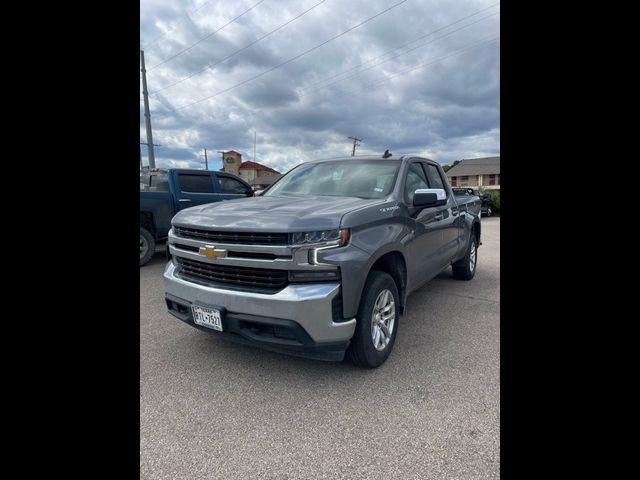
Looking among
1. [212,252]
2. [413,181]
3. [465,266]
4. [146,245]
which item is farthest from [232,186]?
[212,252]

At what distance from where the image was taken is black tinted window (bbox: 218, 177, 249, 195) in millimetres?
8203

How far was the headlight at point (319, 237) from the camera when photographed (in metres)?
2.46

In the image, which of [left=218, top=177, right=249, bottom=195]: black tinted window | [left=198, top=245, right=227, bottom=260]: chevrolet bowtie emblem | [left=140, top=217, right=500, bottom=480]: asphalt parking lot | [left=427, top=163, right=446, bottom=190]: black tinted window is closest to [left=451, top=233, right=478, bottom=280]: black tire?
[left=427, top=163, right=446, bottom=190]: black tinted window

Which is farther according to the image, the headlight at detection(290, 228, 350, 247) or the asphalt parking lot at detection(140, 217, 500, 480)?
the headlight at detection(290, 228, 350, 247)

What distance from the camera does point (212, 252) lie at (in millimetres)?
2695

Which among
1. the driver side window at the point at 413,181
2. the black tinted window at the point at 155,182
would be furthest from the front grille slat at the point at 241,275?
the black tinted window at the point at 155,182

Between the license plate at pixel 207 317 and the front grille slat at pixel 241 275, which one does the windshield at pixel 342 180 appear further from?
the license plate at pixel 207 317

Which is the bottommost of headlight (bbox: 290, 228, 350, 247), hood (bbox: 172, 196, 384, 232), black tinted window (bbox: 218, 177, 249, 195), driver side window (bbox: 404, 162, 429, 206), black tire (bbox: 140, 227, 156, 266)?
black tire (bbox: 140, 227, 156, 266)

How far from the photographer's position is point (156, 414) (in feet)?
7.89

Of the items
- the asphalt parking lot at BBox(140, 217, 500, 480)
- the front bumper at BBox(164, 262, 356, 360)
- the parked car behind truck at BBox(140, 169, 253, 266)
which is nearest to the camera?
the asphalt parking lot at BBox(140, 217, 500, 480)

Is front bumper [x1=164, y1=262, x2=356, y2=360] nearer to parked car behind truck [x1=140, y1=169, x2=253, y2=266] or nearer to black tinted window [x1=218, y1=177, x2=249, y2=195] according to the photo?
parked car behind truck [x1=140, y1=169, x2=253, y2=266]
